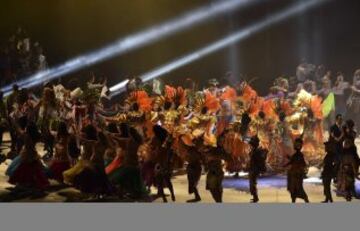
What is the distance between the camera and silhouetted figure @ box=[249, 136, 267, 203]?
8531 millimetres

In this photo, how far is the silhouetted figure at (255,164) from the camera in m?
8.53

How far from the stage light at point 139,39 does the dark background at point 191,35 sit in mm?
90

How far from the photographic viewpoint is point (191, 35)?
8875 millimetres

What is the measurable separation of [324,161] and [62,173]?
408cm

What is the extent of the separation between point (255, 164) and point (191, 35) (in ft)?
7.41

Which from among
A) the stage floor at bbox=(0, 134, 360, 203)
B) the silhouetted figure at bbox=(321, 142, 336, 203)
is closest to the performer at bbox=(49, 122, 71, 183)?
the stage floor at bbox=(0, 134, 360, 203)

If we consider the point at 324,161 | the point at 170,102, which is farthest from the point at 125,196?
the point at 324,161

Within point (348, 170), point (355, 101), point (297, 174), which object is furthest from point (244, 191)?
point (355, 101)

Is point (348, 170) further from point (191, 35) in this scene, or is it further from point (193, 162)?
point (191, 35)

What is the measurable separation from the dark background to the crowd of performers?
0.27 m

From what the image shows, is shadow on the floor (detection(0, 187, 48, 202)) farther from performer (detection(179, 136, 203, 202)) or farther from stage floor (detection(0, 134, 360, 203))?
performer (detection(179, 136, 203, 202))

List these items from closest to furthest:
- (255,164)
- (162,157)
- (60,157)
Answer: (255,164), (162,157), (60,157)

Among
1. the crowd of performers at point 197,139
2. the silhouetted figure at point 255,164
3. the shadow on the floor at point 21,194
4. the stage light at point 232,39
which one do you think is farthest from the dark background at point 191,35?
the shadow on the floor at point 21,194

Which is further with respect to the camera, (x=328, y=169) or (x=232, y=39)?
(x=232, y=39)
